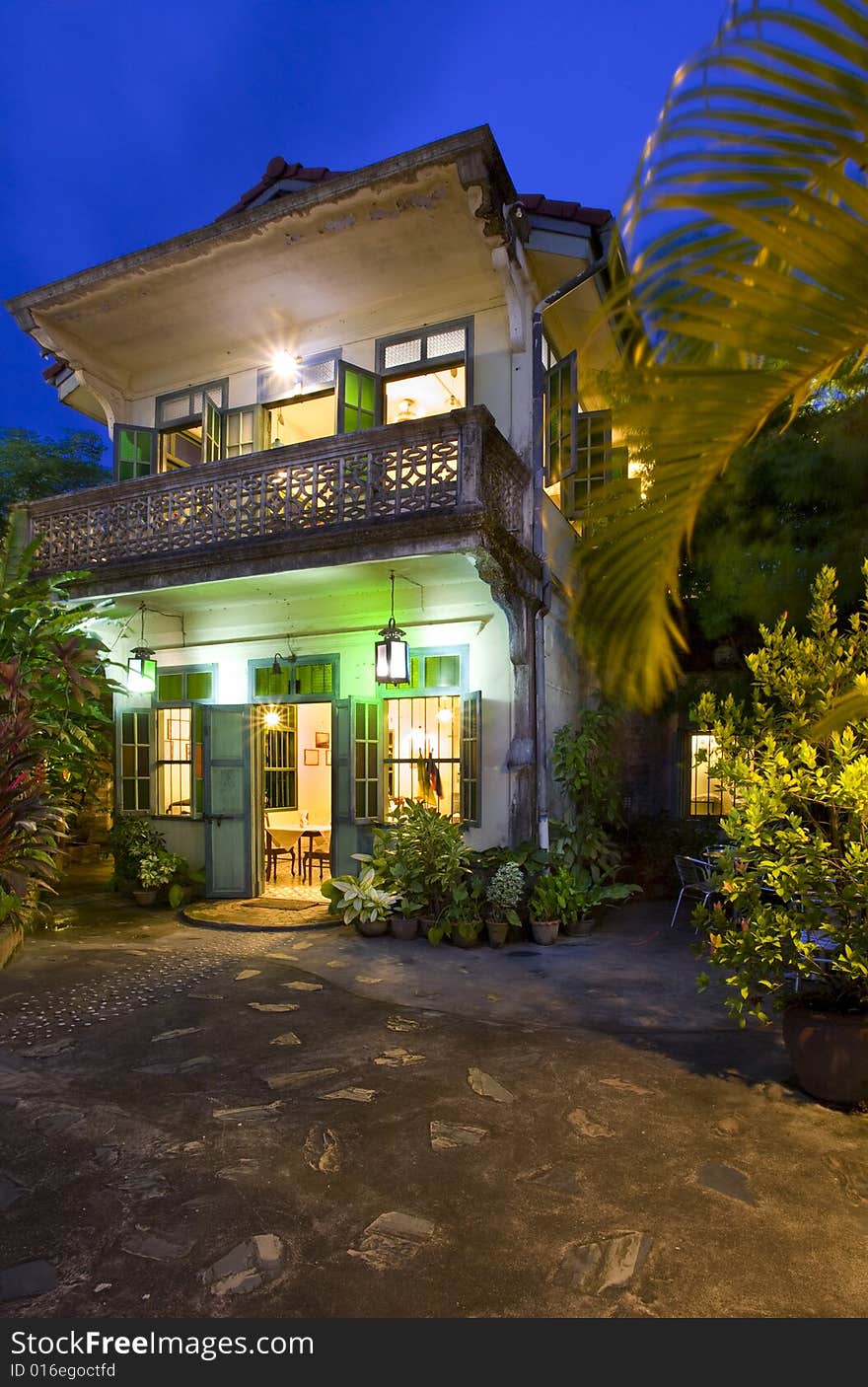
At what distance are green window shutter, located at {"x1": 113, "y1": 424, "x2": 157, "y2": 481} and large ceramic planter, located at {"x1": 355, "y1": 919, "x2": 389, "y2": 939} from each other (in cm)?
685

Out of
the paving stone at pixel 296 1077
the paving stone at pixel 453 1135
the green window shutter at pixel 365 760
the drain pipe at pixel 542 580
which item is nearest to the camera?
the paving stone at pixel 453 1135

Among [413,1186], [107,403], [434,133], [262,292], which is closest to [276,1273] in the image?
[413,1186]

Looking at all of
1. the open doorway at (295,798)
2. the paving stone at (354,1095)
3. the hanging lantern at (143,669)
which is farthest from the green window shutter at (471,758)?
the hanging lantern at (143,669)

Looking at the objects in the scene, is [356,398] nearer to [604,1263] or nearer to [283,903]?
[283,903]

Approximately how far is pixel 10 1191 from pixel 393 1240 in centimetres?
175

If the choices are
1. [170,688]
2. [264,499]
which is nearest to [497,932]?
[264,499]

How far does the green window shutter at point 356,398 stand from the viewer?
893cm

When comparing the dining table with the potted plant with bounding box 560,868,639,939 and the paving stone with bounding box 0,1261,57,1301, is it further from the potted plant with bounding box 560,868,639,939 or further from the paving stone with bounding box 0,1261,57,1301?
the paving stone with bounding box 0,1261,57,1301

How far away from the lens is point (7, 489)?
1842 centimetres

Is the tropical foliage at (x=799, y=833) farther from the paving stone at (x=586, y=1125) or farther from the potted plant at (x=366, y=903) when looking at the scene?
the potted plant at (x=366, y=903)

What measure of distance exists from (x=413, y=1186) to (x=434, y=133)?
231 metres

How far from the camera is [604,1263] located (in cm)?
275

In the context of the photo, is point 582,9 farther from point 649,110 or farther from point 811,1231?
point 811,1231

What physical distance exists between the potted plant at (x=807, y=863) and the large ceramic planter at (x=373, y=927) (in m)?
4.49
